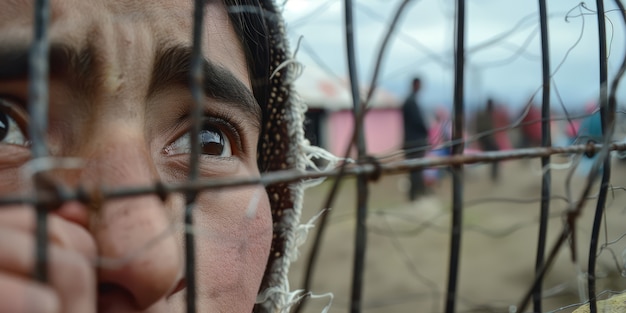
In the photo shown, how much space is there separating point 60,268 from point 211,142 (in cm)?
45

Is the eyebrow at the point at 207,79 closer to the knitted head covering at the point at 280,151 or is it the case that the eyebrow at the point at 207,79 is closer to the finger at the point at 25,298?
the knitted head covering at the point at 280,151

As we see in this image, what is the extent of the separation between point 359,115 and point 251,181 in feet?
0.37

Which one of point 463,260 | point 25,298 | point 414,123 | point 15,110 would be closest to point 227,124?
point 15,110

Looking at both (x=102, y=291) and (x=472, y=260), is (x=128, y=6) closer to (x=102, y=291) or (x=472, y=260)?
(x=102, y=291)

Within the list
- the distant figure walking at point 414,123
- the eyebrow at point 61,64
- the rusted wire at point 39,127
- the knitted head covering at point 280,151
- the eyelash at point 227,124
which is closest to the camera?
the rusted wire at point 39,127

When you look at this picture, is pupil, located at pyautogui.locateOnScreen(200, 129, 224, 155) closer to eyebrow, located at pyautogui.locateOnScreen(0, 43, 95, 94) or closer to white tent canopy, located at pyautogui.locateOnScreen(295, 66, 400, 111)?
eyebrow, located at pyautogui.locateOnScreen(0, 43, 95, 94)

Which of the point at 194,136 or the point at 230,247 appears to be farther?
the point at 230,247

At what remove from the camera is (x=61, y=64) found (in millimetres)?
619

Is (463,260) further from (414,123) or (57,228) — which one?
(57,228)

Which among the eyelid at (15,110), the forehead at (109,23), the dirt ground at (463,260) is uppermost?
the forehead at (109,23)

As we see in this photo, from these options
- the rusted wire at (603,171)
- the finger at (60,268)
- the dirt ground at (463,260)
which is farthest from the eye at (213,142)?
the dirt ground at (463,260)

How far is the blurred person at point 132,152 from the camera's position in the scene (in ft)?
1.42

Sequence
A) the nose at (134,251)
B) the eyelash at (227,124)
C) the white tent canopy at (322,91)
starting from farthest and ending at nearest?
the white tent canopy at (322,91) → the eyelash at (227,124) → the nose at (134,251)

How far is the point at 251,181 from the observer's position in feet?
1.42
